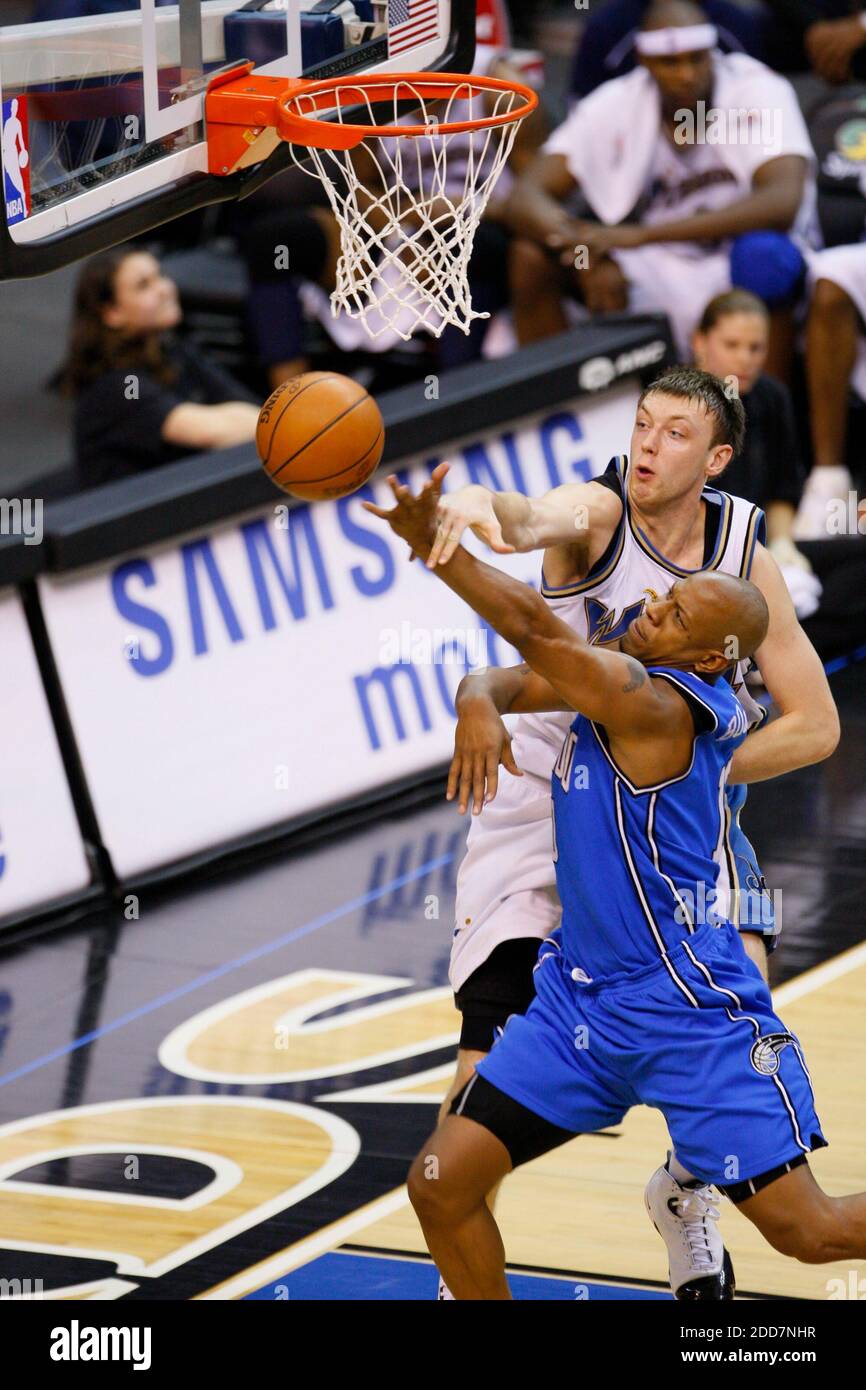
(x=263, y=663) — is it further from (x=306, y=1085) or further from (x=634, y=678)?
(x=634, y=678)

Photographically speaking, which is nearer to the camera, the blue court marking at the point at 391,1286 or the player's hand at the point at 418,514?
the player's hand at the point at 418,514

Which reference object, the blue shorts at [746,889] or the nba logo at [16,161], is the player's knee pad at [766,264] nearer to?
the nba logo at [16,161]

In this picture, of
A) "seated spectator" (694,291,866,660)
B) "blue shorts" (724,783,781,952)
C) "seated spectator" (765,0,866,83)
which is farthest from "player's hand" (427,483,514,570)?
"seated spectator" (765,0,866,83)

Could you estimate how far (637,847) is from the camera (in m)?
4.26

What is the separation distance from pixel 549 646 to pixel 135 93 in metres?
2.06

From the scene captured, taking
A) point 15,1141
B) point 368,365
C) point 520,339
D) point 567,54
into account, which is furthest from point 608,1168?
point 567,54

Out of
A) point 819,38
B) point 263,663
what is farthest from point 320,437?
point 819,38

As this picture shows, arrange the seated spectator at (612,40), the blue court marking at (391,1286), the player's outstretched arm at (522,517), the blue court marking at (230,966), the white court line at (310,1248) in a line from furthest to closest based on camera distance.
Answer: the seated spectator at (612,40) → the blue court marking at (230,966) → the white court line at (310,1248) → the blue court marking at (391,1286) → the player's outstretched arm at (522,517)

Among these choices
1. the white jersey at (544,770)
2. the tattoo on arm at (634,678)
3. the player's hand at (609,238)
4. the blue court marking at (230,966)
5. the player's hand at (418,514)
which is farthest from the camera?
the player's hand at (609,238)

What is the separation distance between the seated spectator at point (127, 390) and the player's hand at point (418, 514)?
4695mm

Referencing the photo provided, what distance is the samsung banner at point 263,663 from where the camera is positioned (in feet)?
24.3

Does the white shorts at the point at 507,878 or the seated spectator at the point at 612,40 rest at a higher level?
the seated spectator at the point at 612,40

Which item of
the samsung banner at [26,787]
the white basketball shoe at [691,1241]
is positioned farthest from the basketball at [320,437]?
the samsung banner at [26,787]

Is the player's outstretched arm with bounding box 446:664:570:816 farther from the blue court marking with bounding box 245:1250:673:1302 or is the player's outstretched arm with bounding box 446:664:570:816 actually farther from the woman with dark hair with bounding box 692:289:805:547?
the woman with dark hair with bounding box 692:289:805:547
